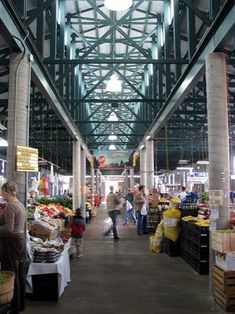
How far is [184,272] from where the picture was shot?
775cm

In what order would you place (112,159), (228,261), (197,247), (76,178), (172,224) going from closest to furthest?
(228,261), (197,247), (172,224), (76,178), (112,159)

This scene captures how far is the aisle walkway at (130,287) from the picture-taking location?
17.9 ft

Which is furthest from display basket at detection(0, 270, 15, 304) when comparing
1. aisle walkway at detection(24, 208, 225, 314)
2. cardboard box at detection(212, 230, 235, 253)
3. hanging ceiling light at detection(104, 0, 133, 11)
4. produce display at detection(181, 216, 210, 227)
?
produce display at detection(181, 216, 210, 227)

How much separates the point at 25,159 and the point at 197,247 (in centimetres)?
395

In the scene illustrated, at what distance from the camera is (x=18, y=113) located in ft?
19.9

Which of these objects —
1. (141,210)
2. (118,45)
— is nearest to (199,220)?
(141,210)

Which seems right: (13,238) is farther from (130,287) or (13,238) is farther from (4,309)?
(130,287)

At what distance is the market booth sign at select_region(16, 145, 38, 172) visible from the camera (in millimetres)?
5746

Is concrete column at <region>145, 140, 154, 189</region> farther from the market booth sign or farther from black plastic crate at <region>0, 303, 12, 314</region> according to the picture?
black plastic crate at <region>0, 303, 12, 314</region>

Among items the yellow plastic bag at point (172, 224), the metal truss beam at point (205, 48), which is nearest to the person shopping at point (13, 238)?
the metal truss beam at point (205, 48)

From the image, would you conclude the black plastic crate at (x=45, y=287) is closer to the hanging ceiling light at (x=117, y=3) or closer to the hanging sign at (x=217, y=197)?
the hanging sign at (x=217, y=197)

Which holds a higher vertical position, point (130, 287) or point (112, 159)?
point (112, 159)

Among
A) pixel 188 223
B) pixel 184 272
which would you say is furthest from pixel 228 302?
pixel 188 223

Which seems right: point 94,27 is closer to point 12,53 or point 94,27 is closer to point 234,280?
point 12,53
